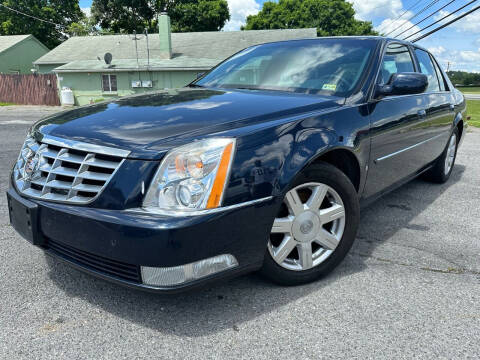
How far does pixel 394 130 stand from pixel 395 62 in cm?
76

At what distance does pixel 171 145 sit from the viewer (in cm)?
196

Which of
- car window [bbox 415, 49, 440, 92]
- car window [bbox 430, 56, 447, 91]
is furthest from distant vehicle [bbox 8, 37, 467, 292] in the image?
car window [bbox 430, 56, 447, 91]

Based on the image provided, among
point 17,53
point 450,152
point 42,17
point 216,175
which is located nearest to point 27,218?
point 216,175

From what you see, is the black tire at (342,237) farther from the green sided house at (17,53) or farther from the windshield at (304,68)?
the green sided house at (17,53)

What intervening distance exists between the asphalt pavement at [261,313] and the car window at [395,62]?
137 cm

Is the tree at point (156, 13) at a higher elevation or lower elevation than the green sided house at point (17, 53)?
higher

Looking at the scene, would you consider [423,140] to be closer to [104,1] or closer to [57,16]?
Answer: [104,1]

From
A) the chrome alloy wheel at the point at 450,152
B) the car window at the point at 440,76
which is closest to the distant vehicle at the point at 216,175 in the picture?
the car window at the point at 440,76

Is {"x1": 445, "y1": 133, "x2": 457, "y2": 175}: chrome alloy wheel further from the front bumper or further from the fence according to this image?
the fence

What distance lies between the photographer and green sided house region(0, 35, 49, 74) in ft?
115

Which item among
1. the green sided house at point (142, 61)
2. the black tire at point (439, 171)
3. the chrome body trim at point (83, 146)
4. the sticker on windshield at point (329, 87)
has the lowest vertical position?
the black tire at point (439, 171)

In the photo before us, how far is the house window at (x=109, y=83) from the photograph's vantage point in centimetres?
2541

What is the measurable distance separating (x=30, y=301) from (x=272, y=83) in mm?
2228

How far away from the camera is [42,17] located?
45.2 m
